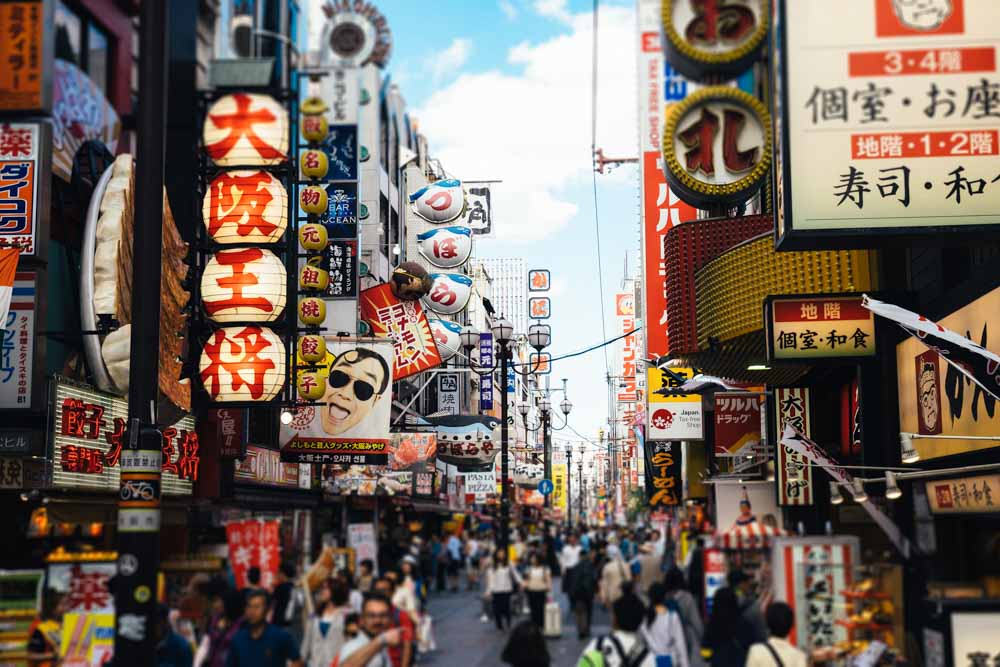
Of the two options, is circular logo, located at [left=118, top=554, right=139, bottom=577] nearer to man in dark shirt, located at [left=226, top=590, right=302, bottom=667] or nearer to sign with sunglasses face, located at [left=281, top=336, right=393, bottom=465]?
man in dark shirt, located at [left=226, top=590, right=302, bottom=667]

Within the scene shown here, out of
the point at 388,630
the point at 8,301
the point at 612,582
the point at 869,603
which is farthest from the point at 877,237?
the point at 8,301

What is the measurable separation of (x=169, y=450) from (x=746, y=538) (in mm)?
16879

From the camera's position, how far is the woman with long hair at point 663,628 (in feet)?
43.6

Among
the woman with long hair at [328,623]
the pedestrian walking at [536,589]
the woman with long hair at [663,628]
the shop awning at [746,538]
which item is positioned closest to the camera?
the woman with long hair at [328,623]

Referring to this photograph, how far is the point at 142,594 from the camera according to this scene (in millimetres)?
12438

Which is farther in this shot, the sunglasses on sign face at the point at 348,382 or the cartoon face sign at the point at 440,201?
the cartoon face sign at the point at 440,201

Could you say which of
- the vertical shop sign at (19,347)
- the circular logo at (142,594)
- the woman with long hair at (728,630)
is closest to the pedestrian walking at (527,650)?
the woman with long hair at (728,630)

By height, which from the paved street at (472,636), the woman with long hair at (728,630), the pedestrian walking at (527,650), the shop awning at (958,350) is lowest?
the paved street at (472,636)

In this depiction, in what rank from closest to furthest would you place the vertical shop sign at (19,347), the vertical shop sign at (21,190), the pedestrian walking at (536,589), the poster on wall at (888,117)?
the poster on wall at (888,117) < the vertical shop sign at (19,347) < the vertical shop sign at (21,190) < the pedestrian walking at (536,589)

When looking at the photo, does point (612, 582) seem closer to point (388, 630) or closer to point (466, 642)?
point (466, 642)

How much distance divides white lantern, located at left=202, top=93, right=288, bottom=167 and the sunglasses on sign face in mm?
9283

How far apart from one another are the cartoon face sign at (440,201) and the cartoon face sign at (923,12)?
1646 inches

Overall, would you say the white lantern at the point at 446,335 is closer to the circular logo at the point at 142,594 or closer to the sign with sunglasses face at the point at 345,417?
the sign with sunglasses face at the point at 345,417

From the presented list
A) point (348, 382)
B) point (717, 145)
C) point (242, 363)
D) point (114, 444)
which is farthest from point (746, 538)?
point (348, 382)
